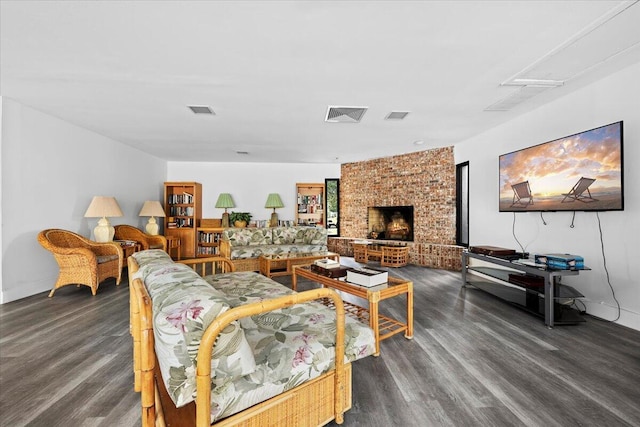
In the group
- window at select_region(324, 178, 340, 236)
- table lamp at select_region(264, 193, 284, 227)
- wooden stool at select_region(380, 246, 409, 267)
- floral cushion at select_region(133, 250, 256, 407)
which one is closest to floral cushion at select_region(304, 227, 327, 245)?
wooden stool at select_region(380, 246, 409, 267)

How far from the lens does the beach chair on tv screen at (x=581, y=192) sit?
288 cm

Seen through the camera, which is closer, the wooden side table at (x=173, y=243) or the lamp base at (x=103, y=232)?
the lamp base at (x=103, y=232)

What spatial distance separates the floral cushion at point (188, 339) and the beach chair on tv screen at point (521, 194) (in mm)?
3940

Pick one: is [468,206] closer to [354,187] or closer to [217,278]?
[354,187]

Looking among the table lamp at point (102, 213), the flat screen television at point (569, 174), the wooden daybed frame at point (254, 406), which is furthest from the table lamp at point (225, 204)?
the flat screen television at point (569, 174)

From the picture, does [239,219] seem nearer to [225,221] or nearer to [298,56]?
[225,221]

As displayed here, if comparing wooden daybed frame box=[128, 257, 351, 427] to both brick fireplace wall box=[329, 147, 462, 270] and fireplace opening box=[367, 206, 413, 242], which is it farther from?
fireplace opening box=[367, 206, 413, 242]

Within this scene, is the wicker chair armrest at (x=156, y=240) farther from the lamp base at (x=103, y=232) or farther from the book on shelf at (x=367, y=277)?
the book on shelf at (x=367, y=277)

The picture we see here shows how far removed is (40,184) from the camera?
12.4ft

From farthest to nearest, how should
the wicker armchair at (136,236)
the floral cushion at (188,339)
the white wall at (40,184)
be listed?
the wicker armchair at (136,236), the white wall at (40,184), the floral cushion at (188,339)

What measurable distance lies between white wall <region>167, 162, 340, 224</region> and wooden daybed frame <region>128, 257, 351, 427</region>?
6128 millimetres

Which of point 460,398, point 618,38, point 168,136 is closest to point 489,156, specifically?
point 618,38

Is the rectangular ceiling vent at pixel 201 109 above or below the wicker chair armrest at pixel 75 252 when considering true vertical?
above

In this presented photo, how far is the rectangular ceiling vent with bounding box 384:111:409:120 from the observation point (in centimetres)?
371
